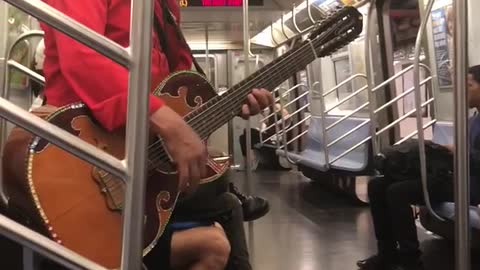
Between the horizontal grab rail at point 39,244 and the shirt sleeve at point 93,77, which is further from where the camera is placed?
the shirt sleeve at point 93,77

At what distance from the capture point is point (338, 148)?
6.09 m

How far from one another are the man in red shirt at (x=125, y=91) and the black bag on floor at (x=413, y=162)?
68.6 inches

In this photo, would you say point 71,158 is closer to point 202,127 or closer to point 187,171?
point 187,171

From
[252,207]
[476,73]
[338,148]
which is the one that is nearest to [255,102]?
[252,207]

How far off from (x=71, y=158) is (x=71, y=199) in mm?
92

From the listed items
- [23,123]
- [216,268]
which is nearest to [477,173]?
[216,268]

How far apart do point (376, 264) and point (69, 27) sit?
297 centimetres

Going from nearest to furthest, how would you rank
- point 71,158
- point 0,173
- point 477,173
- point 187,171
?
point 187,171, point 71,158, point 0,173, point 477,173

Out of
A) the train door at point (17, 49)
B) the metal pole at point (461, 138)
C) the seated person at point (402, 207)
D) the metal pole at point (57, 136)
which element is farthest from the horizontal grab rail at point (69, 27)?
the seated person at point (402, 207)

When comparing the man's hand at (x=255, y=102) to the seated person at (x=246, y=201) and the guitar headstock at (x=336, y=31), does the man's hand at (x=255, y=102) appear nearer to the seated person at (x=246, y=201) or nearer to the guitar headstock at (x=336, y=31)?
the guitar headstock at (x=336, y=31)

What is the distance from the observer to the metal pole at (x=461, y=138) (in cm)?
130

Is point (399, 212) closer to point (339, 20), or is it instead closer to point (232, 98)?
point (339, 20)

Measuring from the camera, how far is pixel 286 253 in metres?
3.74

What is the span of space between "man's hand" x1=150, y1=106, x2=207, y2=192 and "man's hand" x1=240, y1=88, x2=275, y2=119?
1.90ft
